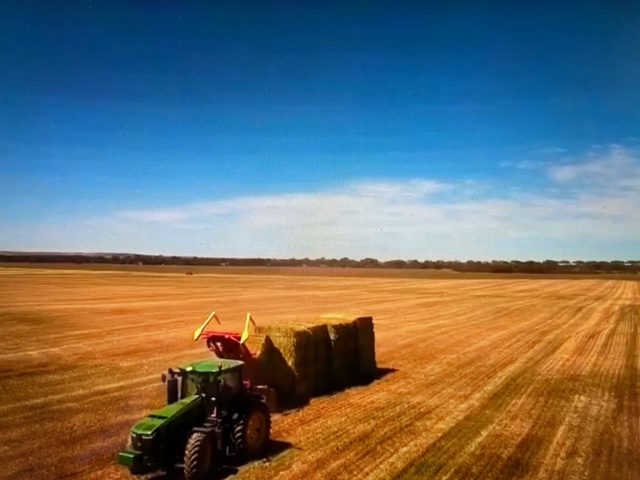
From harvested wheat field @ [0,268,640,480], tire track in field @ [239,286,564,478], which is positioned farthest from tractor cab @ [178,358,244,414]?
tire track in field @ [239,286,564,478]

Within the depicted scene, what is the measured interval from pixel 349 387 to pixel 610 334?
17.0 meters

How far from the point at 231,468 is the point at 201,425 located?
0.92 m

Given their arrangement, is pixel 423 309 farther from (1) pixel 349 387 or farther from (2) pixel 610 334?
(1) pixel 349 387

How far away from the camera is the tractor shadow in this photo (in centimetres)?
920

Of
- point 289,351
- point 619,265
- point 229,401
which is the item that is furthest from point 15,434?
point 619,265

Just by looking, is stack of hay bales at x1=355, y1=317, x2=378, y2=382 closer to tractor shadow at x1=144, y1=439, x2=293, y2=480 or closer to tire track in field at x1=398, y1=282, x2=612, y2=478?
tire track in field at x1=398, y1=282, x2=612, y2=478

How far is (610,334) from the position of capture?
89.4 feet

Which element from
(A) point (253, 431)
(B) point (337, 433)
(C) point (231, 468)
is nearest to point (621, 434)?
(B) point (337, 433)

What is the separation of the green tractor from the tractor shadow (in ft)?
0.35

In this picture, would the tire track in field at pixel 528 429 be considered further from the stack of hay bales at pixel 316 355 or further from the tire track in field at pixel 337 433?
the stack of hay bales at pixel 316 355

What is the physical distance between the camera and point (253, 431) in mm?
9906

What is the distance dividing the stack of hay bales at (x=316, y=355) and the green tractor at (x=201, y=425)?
132 inches

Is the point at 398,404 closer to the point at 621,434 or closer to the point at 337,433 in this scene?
the point at 337,433

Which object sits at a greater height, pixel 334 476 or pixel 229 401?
pixel 229 401
